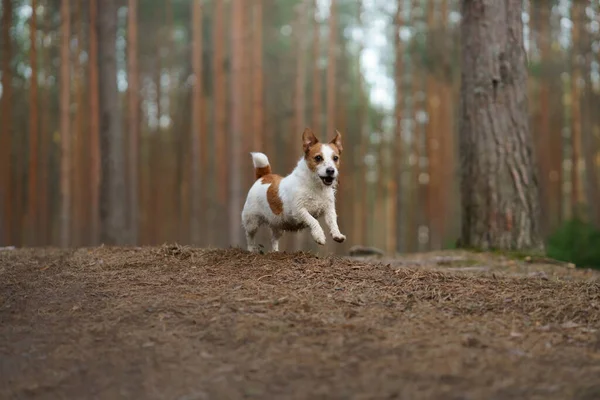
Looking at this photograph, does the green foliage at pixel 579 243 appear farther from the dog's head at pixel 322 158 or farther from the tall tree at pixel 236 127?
the tall tree at pixel 236 127

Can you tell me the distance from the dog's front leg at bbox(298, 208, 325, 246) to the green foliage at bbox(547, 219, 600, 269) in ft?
22.4

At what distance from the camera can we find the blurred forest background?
19469 mm

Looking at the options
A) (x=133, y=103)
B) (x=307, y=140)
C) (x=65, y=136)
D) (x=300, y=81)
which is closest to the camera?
(x=307, y=140)

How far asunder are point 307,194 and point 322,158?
1.24 ft

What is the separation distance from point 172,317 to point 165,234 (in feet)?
83.1

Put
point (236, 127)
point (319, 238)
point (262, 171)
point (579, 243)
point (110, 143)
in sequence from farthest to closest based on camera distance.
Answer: point (236, 127)
point (110, 143)
point (579, 243)
point (262, 171)
point (319, 238)

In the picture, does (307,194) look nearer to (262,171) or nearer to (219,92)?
(262,171)

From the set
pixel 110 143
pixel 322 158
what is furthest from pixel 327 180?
pixel 110 143

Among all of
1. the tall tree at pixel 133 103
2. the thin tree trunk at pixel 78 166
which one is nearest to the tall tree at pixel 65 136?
the tall tree at pixel 133 103

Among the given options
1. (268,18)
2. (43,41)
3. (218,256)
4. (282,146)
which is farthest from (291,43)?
(218,256)

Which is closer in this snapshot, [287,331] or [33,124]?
[287,331]

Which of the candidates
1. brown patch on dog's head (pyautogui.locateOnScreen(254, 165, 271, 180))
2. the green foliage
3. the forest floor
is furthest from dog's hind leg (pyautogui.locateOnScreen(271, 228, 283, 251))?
the green foliage

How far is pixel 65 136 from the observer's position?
701 inches

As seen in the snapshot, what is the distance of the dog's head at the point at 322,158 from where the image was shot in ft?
19.4
